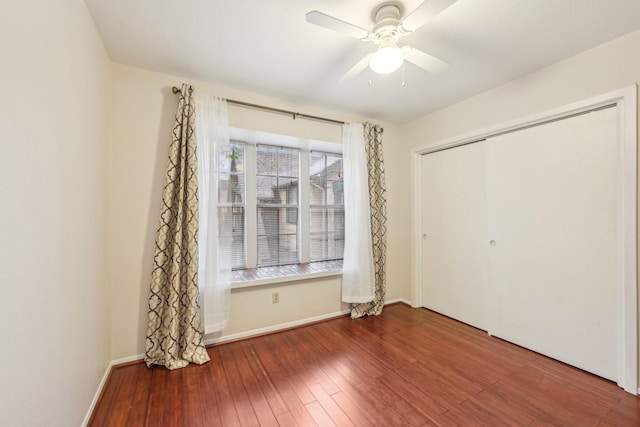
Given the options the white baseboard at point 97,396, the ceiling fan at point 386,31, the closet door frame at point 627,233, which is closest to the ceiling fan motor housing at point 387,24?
the ceiling fan at point 386,31

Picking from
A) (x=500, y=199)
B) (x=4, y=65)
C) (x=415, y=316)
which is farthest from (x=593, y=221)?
(x=4, y=65)

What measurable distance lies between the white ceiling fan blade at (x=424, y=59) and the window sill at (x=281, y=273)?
214 cm

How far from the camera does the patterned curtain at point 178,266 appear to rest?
2.02 metres

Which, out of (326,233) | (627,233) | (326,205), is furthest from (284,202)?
(627,233)

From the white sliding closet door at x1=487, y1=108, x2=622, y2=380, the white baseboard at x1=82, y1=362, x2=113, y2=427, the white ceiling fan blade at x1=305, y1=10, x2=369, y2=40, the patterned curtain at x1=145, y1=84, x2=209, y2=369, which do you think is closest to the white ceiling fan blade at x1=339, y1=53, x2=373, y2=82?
the white ceiling fan blade at x1=305, y1=10, x2=369, y2=40

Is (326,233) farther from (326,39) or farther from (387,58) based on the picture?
(387,58)

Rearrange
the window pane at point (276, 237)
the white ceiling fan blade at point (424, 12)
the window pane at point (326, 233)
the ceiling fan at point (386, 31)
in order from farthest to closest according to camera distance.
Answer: the window pane at point (326, 233), the window pane at point (276, 237), the ceiling fan at point (386, 31), the white ceiling fan blade at point (424, 12)

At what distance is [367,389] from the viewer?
1770 mm

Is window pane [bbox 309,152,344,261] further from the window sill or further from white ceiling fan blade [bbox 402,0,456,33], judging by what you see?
white ceiling fan blade [bbox 402,0,456,33]

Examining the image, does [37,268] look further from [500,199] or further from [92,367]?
[500,199]

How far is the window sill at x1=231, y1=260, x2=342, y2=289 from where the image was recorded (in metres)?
2.51

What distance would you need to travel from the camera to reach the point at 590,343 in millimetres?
1906

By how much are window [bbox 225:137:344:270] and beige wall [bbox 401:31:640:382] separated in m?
1.42

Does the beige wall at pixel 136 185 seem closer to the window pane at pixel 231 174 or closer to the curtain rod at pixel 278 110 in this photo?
the curtain rod at pixel 278 110
